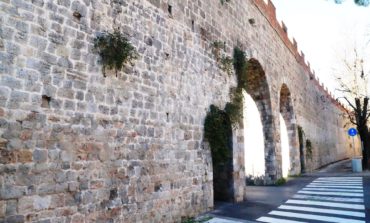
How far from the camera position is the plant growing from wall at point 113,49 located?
16.8 feet

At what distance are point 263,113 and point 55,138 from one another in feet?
32.8

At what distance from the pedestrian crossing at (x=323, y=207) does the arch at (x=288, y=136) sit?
15.7 ft

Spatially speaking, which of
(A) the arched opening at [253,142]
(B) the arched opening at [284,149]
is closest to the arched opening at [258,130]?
(A) the arched opening at [253,142]

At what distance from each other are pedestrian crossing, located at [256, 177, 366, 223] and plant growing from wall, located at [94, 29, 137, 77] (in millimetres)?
4037

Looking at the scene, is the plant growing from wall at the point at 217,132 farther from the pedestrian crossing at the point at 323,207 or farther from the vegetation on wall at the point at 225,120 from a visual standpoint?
the pedestrian crossing at the point at 323,207

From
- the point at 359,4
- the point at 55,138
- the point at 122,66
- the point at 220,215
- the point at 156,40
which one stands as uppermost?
the point at 359,4

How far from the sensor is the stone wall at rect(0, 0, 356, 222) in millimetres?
3939

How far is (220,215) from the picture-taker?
22.8 ft

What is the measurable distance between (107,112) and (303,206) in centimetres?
530

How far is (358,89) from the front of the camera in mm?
17734

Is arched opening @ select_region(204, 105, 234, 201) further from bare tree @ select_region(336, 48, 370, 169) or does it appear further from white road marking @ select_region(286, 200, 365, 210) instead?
bare tree @ select_region(336, 48, 370, 169)

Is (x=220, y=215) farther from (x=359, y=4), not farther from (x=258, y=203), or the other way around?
(x=359, y=4)

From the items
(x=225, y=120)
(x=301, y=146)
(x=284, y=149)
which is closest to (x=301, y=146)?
(x=301, y=146)

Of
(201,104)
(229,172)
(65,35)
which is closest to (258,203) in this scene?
(229,172)
